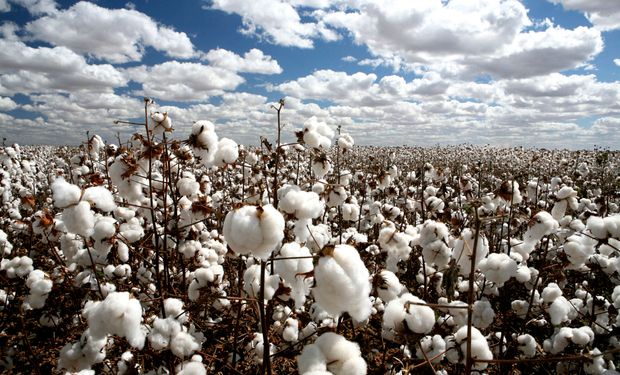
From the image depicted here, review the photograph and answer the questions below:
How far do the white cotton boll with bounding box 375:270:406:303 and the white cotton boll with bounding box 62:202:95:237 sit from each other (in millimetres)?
1974

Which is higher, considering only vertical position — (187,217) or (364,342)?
(187,217)

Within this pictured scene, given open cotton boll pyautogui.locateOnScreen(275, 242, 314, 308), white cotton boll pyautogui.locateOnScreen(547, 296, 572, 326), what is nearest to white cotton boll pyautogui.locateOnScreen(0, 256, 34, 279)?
open cotton boll pyautogui.locateOnScreen(275, 242, 314, 308)

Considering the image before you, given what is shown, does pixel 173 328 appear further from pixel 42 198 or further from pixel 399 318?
pixel 42 198

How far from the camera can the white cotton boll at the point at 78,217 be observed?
2.40 meters

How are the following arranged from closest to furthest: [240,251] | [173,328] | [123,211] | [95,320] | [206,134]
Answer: [240,251], [95,320], [173,328], [206,134], [123,211]

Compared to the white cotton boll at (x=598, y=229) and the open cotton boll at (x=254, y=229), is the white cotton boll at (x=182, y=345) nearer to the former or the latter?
the open cotton boll at (x=254, y=229)

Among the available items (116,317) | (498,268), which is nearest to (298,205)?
(116,317)

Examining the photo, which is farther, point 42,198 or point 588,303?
point 42,198

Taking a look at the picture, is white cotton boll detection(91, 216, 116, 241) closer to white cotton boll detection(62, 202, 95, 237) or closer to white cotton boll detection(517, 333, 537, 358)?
white cotton boll detection(62, 202, 95, 237)

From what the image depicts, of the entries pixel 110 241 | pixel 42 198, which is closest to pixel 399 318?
pixel 110 241

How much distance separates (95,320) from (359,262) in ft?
5.46

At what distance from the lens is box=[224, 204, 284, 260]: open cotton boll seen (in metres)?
1.71

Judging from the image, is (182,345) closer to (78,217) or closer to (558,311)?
(78,217)

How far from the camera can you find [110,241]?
3.48 m
